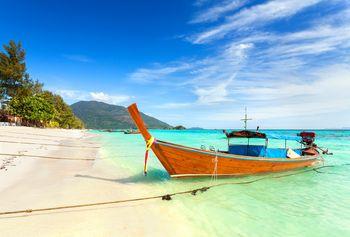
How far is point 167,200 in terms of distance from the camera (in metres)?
7.95

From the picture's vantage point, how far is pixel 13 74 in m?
50.6

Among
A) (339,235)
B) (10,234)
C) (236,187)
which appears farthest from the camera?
(236,187)

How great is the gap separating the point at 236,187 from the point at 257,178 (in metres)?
2.56

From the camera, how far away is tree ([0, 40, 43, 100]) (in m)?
50.4

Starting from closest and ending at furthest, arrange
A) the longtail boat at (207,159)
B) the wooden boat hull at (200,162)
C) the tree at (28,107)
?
1. the longtail boat at (207,159)
2. the wooden boat hull at (200,162)
3. the tree at (28,107)

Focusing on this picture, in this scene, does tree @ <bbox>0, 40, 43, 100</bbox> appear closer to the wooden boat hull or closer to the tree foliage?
the tree foliage

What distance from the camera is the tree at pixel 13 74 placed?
165 feet

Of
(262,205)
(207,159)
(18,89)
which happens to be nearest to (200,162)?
(207,159)

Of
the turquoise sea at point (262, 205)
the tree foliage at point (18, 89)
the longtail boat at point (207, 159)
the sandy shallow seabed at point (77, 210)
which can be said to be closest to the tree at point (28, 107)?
the tree foliage at point (18, 89)

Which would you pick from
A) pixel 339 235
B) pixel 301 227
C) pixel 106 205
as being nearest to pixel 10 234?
pixel 106 205

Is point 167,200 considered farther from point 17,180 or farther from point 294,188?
point 294,188

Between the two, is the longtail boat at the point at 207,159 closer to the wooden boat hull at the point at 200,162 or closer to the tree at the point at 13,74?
the wooden boat hull at the point at 200,162

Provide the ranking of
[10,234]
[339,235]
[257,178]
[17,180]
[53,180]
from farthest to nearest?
[257,178]
[53,180]
[17,180]
[339,235]
[10,234]

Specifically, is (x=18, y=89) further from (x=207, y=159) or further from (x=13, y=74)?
(x=207, y=159)
